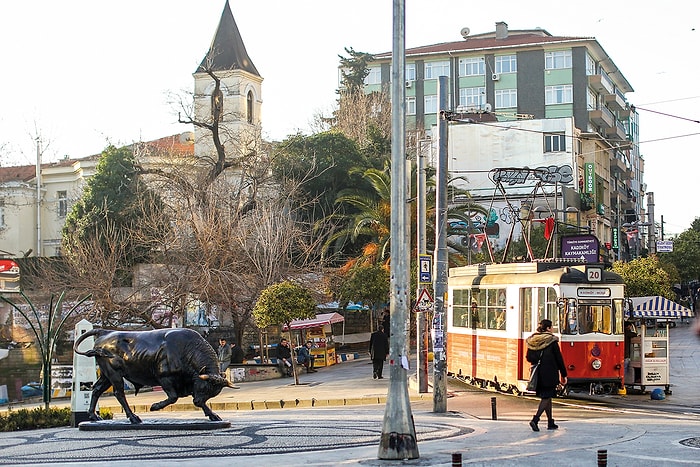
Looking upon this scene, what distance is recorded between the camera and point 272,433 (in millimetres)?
16281

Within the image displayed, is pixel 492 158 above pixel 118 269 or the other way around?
above

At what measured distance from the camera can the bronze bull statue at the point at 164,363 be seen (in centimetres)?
1689

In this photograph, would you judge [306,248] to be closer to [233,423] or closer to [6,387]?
[6,387]

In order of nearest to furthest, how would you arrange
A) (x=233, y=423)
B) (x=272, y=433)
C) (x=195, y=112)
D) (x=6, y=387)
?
(x=272, y=433)
(x=233, y=423)
(x=6, y=387)
(x=195, y=112)

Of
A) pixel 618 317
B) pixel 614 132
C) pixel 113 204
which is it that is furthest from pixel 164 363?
pixel 614 132

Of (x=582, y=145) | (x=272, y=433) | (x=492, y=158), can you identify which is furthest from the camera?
(x=582, y=145)

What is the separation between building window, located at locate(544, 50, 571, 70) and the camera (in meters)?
77.1

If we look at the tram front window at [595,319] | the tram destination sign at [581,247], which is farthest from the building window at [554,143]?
the tram front window at [595,319]

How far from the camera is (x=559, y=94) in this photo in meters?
77.9

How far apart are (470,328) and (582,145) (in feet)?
157

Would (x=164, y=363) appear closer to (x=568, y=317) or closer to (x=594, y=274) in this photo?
(x=568, y=317)

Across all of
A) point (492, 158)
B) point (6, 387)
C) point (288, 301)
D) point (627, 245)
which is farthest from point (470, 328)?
point (627, 245)

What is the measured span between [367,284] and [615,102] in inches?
2084

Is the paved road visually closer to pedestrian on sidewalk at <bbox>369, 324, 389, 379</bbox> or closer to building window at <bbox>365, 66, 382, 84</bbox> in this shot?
pedestrian on sidewalk at <bbox>369, 324, 389, 379</bbox>
